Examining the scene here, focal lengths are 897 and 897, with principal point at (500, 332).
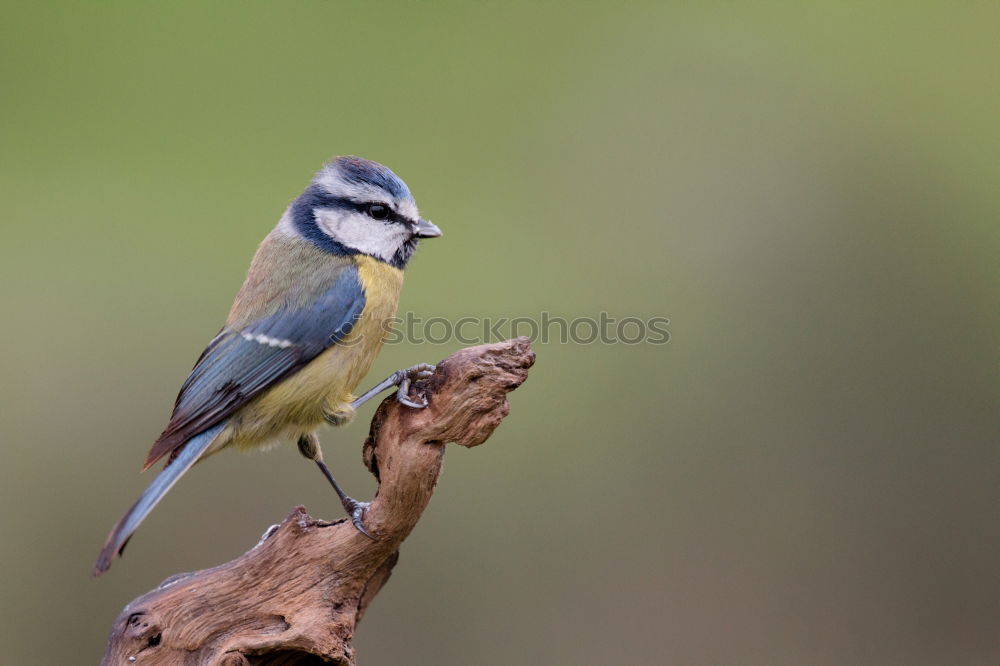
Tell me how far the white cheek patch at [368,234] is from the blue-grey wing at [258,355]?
0.17 m

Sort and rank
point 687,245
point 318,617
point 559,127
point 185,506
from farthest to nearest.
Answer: point 559,127 < point 687,245 < point 185,506 < point 318,617

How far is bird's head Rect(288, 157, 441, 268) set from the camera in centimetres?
331

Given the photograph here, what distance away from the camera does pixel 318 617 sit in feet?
9.25

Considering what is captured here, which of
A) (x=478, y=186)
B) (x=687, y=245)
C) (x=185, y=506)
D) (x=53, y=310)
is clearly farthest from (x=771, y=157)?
→ (x=53, y=310)

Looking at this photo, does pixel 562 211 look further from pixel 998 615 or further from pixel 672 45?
pixel 998 615

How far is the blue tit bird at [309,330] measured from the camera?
9.91 ft

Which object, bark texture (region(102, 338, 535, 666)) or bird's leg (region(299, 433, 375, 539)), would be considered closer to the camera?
bark texture (region(102, 338, 535, 666))

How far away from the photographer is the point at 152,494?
2766mm

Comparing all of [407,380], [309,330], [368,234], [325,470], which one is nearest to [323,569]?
[325,470]

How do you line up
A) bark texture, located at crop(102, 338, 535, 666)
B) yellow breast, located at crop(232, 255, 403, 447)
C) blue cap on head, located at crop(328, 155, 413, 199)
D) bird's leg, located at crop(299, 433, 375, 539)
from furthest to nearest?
blue cap on head, located at crop(328, 155, 413, 199), yellow breast, located at crop(232, 255, 403, 447), bird's leg, located at crop(299, 433, 375, 539), bark texture, located at crop(102, 338, 535, 666)

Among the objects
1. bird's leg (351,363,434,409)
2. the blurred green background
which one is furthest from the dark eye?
the blurred green background

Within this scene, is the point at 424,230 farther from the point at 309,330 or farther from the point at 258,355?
the point at 258,355

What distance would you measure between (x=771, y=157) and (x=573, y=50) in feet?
6.48

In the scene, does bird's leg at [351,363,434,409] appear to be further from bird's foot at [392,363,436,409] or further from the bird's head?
the bird's head
